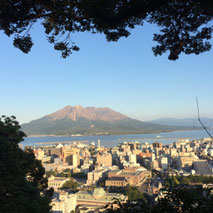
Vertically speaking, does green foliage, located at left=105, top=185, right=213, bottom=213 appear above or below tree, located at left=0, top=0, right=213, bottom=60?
below

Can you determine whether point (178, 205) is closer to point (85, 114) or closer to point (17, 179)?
point (17, 179)

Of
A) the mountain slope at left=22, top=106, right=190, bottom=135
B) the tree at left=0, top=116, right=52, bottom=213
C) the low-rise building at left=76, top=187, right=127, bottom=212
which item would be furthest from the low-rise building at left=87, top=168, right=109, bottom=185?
the mountain slope at left=22, top=106, right=190, bottom=135

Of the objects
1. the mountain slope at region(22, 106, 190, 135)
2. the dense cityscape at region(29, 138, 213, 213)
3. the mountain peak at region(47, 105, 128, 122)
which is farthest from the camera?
the mountain peak at region(47, 105, 128, 122)

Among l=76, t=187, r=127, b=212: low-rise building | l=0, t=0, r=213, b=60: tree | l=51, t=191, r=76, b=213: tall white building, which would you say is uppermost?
l=0, t=0, r=213, b=60: tree

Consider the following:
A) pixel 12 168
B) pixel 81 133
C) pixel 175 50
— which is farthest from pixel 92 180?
pixel 81 133

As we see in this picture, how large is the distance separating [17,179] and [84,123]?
9032cm

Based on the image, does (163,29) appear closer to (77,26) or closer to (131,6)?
(131,6)

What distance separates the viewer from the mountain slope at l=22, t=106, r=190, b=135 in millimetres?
79812

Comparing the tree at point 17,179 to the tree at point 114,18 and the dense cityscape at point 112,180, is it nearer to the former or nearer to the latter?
the dense cityscape at point 112,180

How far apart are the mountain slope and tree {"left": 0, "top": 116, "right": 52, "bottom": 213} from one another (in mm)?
67697

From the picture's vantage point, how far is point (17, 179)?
2840 millimetres

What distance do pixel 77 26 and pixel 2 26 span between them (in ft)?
1.94

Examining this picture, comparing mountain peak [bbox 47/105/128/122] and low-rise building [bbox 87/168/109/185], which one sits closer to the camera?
low-rise building [bbox 87/168/109/185]

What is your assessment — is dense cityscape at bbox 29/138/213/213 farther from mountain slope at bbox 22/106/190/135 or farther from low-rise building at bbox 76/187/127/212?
mountain slope at bbox 22/106/190/135
